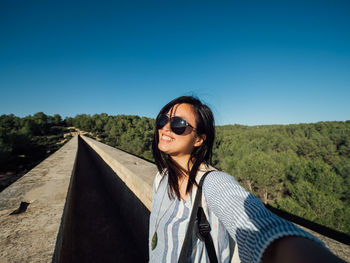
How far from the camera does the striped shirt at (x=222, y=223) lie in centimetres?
54

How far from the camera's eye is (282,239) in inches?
19.7

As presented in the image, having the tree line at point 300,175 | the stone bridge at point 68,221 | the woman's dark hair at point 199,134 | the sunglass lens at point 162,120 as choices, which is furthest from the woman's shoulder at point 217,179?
the tree line at point 300,175

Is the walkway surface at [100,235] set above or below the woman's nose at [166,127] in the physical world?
below

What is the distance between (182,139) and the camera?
3.99 ft

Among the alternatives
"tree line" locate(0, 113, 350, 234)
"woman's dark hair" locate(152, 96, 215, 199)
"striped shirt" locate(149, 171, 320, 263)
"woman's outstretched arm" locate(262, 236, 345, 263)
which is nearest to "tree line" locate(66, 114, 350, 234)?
"tree line" locate(0, 113, 350, 234)

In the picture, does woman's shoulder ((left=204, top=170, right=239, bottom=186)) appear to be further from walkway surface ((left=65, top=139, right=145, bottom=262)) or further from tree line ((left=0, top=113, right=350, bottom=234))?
tree line ((left=0, top=113, right=350, bottom=234))

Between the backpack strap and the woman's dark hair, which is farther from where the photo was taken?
the woman's dark hair

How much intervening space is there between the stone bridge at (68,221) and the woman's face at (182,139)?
3.36ft

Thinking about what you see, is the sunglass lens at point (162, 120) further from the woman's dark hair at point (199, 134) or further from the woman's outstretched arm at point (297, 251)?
the woman's outstretched arm at point (297, 251)

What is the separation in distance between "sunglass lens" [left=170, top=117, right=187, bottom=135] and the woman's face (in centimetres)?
3

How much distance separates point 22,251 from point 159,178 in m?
0.98

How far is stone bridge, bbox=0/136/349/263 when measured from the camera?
972mm

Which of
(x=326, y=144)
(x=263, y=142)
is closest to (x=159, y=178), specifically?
(x=263, y=142)

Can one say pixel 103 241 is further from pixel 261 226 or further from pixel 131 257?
pixel 261 226
